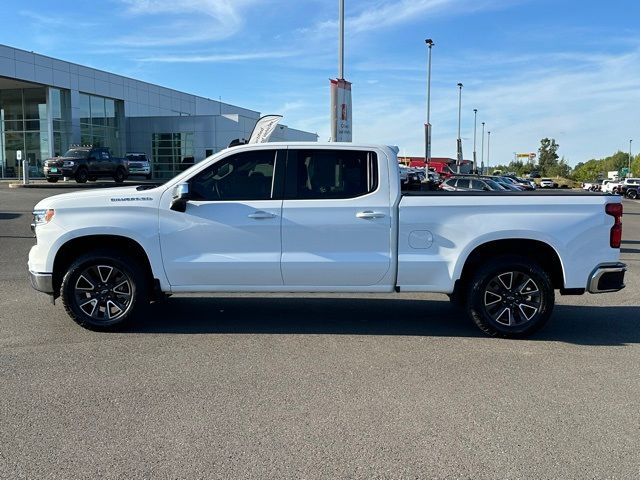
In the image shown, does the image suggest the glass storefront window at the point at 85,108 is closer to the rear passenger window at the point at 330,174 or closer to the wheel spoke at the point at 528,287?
the rear passenger window at the point at 330,174

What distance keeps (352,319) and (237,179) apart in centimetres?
212

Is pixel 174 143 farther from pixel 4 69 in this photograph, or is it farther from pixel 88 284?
pixel 88 284

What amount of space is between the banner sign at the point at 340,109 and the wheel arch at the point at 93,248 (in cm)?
1004

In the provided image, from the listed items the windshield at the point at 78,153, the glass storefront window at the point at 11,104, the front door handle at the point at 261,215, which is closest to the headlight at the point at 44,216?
the front door handle at the point at 261,215

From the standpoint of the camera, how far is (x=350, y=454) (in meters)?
3.65

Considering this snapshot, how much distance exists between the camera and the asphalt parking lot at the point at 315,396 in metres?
3.58

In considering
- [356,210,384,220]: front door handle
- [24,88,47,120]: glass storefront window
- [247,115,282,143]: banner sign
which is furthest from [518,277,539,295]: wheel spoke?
[24,88,47,120]: glass storefront window

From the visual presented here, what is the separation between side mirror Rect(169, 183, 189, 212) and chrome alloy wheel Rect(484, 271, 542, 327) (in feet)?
10.4

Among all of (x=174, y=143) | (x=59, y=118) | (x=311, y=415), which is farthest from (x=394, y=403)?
(x=174, y=143)

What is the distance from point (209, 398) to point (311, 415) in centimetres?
83

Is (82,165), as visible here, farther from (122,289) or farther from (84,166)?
(122,289)

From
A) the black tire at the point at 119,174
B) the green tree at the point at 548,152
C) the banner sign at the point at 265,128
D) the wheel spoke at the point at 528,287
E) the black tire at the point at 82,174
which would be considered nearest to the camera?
the wheel spoke at the point at 528,287

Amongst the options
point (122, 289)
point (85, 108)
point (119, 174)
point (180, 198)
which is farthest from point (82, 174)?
point (180, 198)

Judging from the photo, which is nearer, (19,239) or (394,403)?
(394,403)
